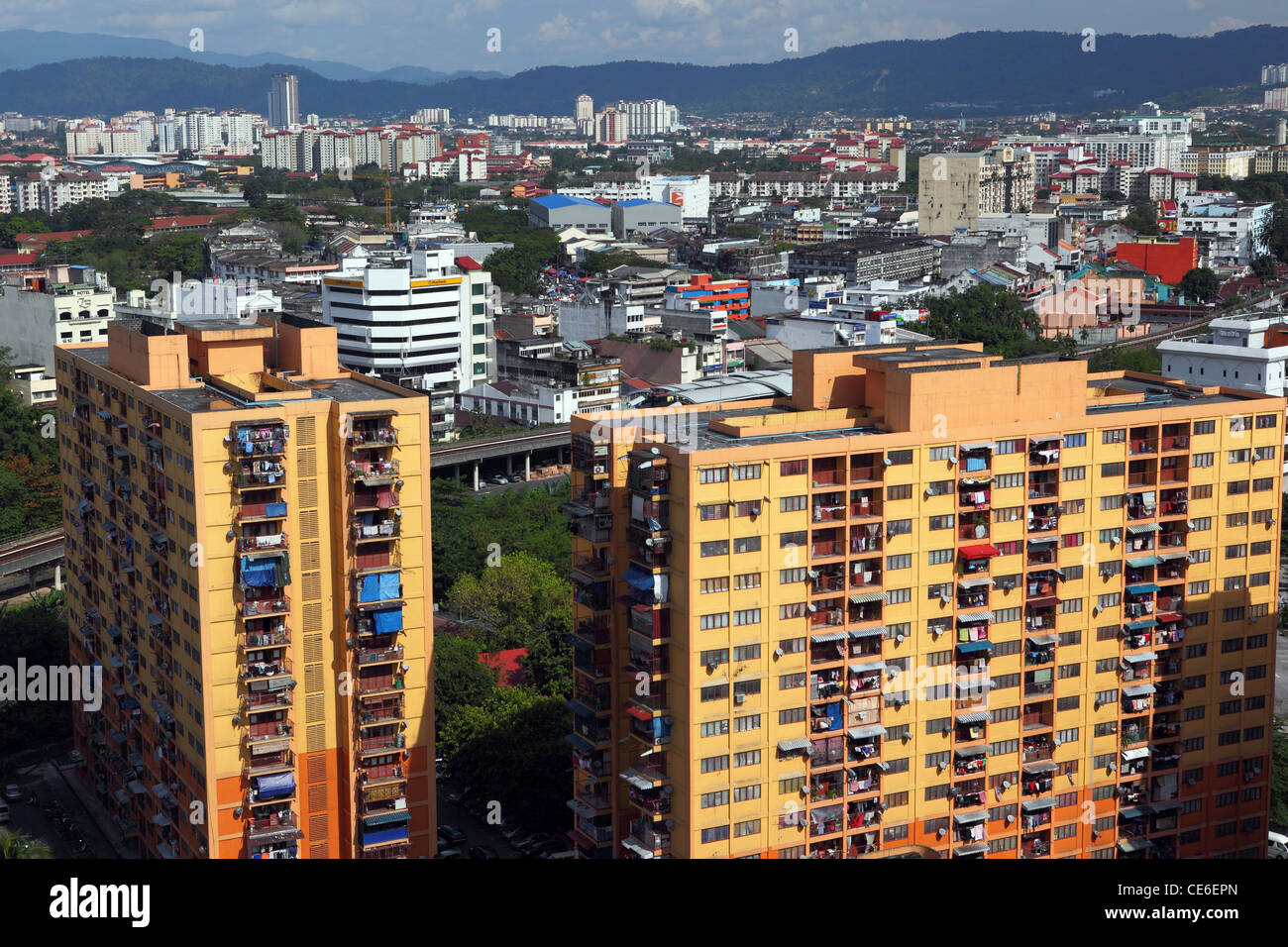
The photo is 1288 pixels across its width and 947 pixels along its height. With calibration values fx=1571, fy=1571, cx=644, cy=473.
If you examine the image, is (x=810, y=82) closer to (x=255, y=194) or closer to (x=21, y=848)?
(x=255, y=194)

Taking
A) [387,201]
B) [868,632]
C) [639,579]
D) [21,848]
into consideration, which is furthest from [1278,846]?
[387,201]

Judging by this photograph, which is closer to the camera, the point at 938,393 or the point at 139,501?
the point at 938,393

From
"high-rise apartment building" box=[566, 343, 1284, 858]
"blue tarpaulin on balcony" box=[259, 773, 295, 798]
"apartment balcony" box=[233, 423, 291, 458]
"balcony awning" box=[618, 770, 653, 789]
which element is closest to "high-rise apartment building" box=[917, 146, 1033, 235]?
"high-rise apartment building" box=[566, 343, 1284, 858]

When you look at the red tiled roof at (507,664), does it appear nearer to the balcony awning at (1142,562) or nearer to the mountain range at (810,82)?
the balcony awning at (1142,562)

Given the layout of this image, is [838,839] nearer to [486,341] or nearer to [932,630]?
[932,630]

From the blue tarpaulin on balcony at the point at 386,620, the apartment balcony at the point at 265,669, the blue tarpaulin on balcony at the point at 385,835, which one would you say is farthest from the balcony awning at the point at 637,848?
the apartment balcony at the point at 265,669
